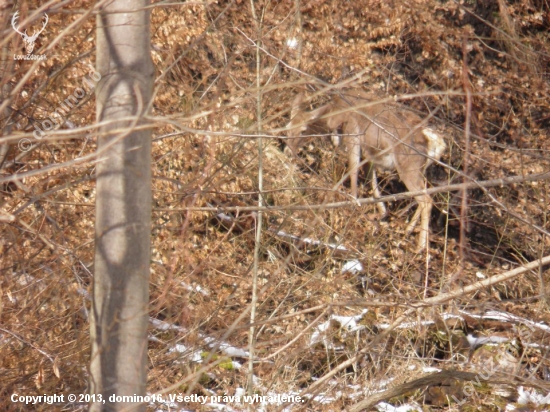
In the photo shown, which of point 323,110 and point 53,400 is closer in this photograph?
point 53,400

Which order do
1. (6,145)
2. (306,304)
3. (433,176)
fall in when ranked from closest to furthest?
(6,145), (306,304), (433,176)

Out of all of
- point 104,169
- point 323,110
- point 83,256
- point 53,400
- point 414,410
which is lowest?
point 414,410

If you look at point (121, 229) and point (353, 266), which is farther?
point (353, 266)

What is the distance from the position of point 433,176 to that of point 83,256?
6480 mm

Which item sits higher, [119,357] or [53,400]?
[119,357]

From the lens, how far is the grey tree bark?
2848mm

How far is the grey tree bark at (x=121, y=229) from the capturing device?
2.85 meters

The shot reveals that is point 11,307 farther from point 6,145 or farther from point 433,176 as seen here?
point 433,176

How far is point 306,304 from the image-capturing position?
20.8 feet

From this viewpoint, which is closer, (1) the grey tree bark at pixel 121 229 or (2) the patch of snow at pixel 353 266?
(1) the grey tree bark at pixel 121 229

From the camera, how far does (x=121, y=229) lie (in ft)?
9.33

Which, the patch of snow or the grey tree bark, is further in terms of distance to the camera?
the patch of snow

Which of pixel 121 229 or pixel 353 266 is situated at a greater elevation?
pixel 121 229

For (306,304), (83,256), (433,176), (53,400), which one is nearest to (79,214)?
(83,256)
